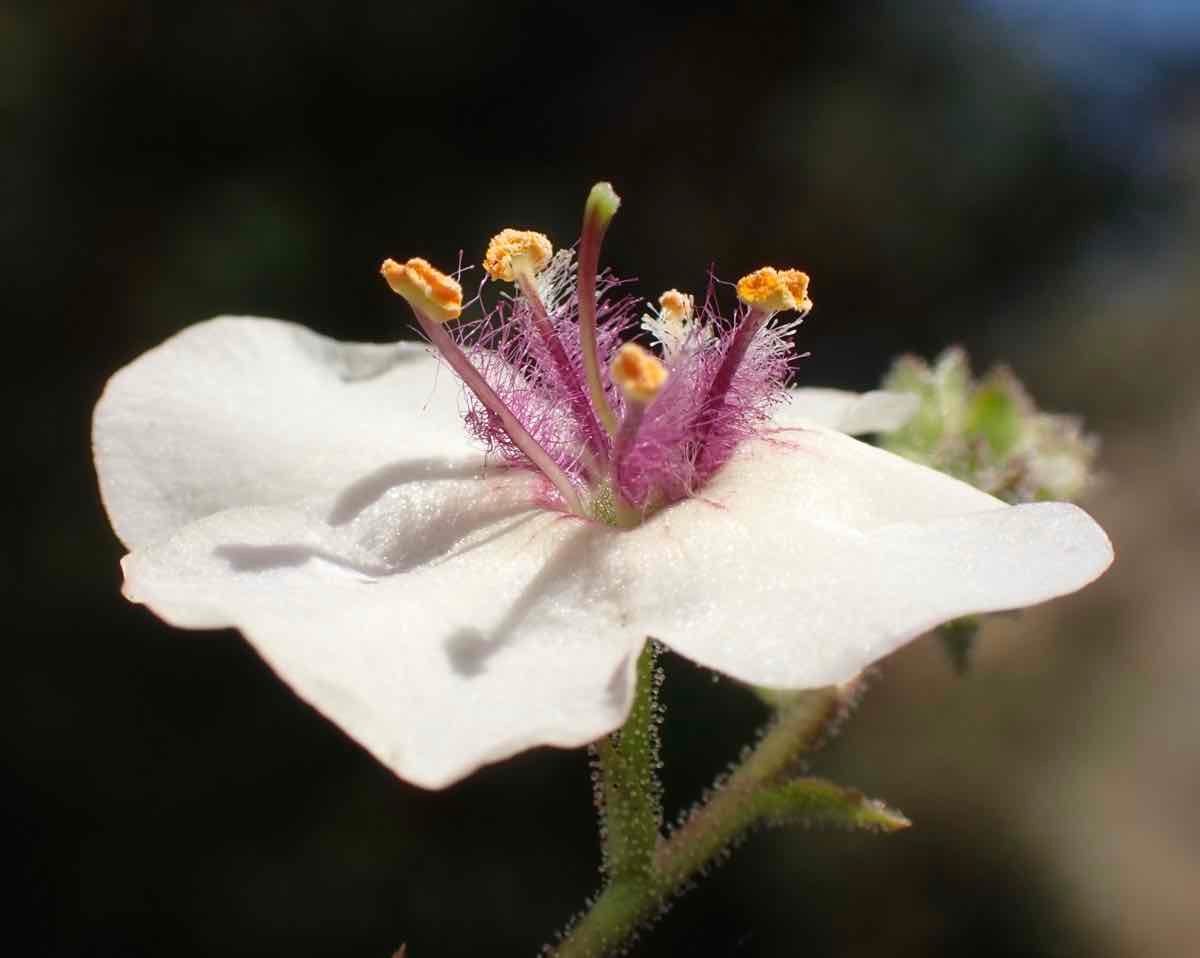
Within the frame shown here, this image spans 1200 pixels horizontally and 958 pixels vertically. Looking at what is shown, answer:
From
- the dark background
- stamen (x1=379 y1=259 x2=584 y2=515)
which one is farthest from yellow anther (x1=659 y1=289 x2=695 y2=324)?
the dark background

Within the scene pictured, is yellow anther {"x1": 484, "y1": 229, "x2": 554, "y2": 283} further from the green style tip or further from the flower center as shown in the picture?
the green style tip

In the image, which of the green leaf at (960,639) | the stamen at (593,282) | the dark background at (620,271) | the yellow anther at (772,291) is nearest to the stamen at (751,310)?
the yellow anther at (772,291)

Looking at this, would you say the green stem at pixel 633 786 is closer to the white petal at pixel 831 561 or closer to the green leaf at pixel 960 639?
the white petal at pixel 831 561

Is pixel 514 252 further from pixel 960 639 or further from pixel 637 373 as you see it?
pixel 960 639

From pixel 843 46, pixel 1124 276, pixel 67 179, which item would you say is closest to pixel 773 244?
pixel 843 46

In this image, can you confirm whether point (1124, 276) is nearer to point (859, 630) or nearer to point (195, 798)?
point (195, 798)

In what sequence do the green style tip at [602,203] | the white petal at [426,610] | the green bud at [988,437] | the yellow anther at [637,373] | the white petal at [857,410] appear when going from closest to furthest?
the white petal at [426,610], the yellow anther at [637,373], the green style tip at [602,203], the white petal at [857,410], the green bud at [988,437]
